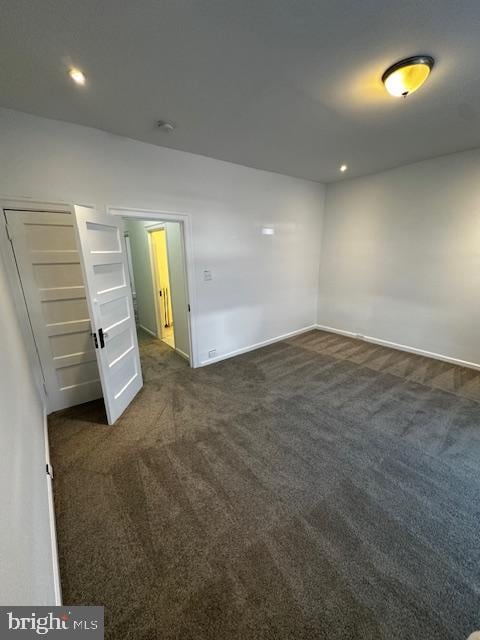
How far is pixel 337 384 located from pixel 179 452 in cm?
210

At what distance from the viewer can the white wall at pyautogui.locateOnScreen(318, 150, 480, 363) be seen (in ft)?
11.1

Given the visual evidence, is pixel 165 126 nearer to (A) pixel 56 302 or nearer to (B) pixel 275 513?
(A) pixel 56 302

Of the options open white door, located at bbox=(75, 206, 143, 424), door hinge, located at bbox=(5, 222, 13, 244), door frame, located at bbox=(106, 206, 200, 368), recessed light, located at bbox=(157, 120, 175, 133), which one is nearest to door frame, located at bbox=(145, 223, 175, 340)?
door frame, located at bbox=(106, 206, 200, 368)

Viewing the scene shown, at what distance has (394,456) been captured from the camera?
2076mm

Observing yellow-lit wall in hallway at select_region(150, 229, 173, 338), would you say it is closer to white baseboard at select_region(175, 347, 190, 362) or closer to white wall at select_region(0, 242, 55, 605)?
white baseboard at select_region(175, 347, 190, 362)

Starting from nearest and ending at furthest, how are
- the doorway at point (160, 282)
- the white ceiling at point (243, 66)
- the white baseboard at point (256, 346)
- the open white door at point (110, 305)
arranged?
the white ceiling at point (243, 66) < the open white door at point (110, 305) < the white baseboard at point (256, 346) < the doorway at point (160, 282)

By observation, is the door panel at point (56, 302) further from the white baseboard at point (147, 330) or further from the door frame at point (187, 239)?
the white baseboard at point (147, 330)

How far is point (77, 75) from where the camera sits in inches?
67.4

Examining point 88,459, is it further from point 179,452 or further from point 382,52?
point 382,52

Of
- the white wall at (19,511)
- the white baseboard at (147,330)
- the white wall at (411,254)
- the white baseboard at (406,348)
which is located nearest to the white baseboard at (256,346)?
the white baseboard at (406,348)

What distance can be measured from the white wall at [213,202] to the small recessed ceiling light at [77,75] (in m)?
0.72

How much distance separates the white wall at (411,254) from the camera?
339 cm

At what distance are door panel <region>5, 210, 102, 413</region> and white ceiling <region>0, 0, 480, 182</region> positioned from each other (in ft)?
3.14

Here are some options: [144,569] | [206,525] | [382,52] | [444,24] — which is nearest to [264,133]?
[382,52]
